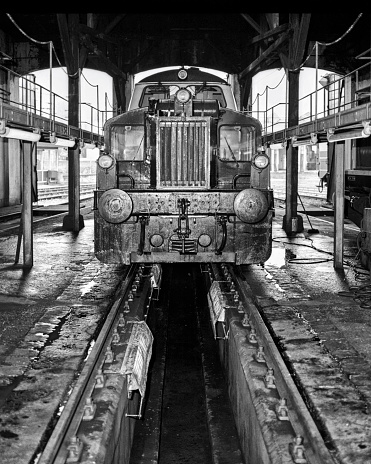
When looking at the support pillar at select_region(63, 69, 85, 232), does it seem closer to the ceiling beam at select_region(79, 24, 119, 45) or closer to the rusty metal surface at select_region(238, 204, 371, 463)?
the ceiling beam at select_region(79, 24, 119, 45)

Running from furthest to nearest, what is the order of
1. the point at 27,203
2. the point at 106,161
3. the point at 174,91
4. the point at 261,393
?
1. the point at 174,91
2. the point at 27,203
3. the point at 106,161
4. the point at 261,393

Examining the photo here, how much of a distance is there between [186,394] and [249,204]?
2390 millimetres

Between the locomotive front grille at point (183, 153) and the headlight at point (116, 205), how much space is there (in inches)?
24.1

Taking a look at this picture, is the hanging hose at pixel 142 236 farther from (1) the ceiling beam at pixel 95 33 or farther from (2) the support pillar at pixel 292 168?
(1) the ceiling beam at pixel 95 33

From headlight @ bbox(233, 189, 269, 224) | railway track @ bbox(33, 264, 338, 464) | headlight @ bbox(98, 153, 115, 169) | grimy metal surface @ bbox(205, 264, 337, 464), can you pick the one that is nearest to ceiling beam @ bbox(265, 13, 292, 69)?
railway track @ bbox(33, 264, 338, 464)

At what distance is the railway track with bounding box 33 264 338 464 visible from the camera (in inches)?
139

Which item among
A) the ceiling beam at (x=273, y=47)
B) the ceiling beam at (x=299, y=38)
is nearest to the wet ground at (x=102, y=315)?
the ceiling beam at (x=299, y=38)

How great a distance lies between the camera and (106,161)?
25.0ft

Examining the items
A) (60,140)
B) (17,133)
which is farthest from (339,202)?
(17,133)

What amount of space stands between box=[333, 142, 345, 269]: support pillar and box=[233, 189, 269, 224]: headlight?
1847 millimetres

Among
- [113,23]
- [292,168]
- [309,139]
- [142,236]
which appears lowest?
[142,236]

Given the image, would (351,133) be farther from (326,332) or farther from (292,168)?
(292,168)

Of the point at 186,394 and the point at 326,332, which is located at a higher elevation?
the point at 326,332

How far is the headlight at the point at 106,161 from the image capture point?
7.61 meters
